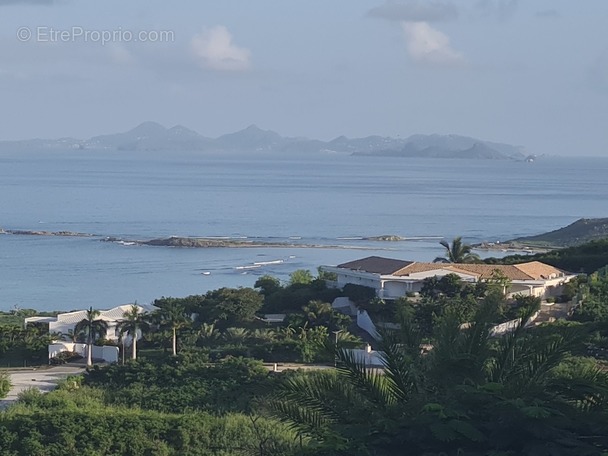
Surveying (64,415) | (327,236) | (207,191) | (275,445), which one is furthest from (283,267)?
(207,191)

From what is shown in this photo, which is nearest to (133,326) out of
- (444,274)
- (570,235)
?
(444,274)

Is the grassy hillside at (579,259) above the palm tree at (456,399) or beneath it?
beneath

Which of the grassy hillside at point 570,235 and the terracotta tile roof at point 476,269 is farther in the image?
the grassy hillside at point 570,235

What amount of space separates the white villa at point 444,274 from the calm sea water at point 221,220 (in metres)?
16.7

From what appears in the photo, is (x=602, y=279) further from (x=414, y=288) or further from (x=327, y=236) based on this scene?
(x=327, y=236)

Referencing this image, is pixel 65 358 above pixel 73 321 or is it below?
below

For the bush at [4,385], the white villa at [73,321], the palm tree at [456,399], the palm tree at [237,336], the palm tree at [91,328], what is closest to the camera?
the palm tree at [456,399]

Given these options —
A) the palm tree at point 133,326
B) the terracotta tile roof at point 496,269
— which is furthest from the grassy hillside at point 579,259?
the palm tree at point 133,326

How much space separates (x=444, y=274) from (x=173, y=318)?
347 inches

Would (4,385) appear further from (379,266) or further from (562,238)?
(562,238)

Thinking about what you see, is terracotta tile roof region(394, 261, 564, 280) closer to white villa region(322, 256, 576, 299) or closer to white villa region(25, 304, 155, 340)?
white villa region(322, 256, 576, 299)

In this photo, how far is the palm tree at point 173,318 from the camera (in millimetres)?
27366

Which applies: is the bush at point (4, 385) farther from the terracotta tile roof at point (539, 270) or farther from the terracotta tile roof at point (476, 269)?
the terracotta tile roof at point (539, 270)

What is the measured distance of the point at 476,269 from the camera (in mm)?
33969
